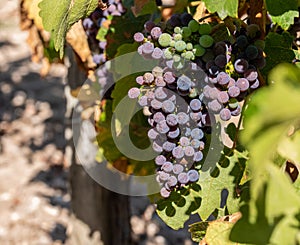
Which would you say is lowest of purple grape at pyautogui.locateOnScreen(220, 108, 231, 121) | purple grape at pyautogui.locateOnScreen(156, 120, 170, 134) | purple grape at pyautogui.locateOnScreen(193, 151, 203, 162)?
purple grape at pyautogui.locateOnScreen(193, 151, 203, 162)

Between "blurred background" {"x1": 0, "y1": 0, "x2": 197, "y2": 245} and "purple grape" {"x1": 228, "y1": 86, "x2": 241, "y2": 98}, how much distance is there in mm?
1204

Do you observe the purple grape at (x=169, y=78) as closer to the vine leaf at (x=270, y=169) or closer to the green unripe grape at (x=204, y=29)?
the green unripe grape at (x=204, y=29)

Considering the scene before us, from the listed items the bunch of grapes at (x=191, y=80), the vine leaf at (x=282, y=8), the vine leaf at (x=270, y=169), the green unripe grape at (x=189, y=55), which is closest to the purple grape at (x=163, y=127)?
the bunch of grapes at (x=191, y=80)

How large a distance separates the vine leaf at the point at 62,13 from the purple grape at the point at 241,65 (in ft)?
0.72

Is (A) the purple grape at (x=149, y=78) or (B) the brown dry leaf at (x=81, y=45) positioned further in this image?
(B) the brown dry leaf at (x=81, y=45)

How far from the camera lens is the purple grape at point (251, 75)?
97 cm

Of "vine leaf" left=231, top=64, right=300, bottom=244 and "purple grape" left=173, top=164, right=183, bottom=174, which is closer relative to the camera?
"vine leaf" left=231, top=64, right=300, bottom=244

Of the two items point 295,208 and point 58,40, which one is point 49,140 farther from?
point 295,208

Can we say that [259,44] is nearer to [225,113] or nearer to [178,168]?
[225,113]

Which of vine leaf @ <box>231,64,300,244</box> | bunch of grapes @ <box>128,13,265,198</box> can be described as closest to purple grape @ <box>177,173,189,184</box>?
bunch of grapes @ <box>128,13,265,198</box>

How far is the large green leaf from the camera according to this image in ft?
3.47

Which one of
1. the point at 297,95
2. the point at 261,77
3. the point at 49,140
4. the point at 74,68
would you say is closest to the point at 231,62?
the point at 261,77

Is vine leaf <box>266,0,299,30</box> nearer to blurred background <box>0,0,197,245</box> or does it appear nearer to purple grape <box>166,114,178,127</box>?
purple grape <box>166,114,178,127</box>

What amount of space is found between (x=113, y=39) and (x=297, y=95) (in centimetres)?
101
